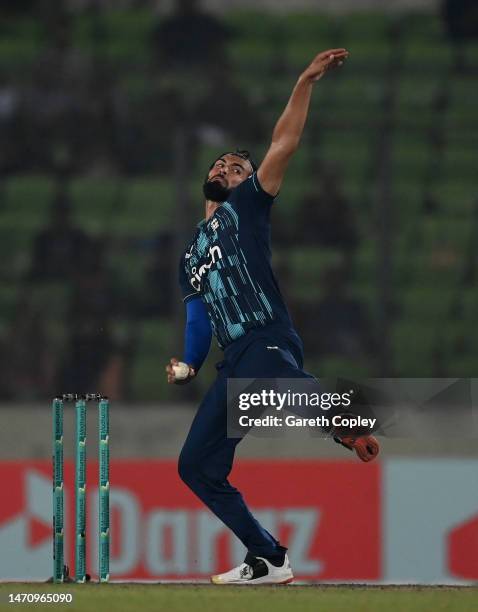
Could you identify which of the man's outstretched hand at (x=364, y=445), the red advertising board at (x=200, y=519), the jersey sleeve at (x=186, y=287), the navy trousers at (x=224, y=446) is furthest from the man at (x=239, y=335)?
the red advertising board at (x=200, y=519)

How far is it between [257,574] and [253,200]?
144cm

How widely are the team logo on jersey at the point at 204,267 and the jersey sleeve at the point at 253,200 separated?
18 centimetres

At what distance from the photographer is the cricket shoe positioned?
561 centimetres

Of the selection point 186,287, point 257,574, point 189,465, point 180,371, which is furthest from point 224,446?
point 186,287

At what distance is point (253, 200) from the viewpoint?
213 inches

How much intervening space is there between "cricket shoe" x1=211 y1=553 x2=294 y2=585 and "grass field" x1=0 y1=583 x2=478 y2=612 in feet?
0.43

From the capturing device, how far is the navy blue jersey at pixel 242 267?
545 cm

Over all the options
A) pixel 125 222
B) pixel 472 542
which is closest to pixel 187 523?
pixel 472 542

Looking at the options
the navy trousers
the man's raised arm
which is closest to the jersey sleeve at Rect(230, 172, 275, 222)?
the man's raised arm

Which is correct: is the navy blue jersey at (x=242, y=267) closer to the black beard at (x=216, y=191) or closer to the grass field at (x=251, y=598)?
the black beard at (x=216, y=191)

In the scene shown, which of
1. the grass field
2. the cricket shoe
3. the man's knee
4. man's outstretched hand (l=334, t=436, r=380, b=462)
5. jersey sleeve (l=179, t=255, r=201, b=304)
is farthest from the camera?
jersey sleeve (l=179, t=255, r=201, b=304)

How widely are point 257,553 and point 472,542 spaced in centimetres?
199

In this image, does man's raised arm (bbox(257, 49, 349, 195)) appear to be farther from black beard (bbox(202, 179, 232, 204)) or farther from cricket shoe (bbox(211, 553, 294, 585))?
cricket shoe (bbox(211, 553, 294, 585))

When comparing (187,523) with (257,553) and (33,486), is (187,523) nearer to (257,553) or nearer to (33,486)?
(33,486)
